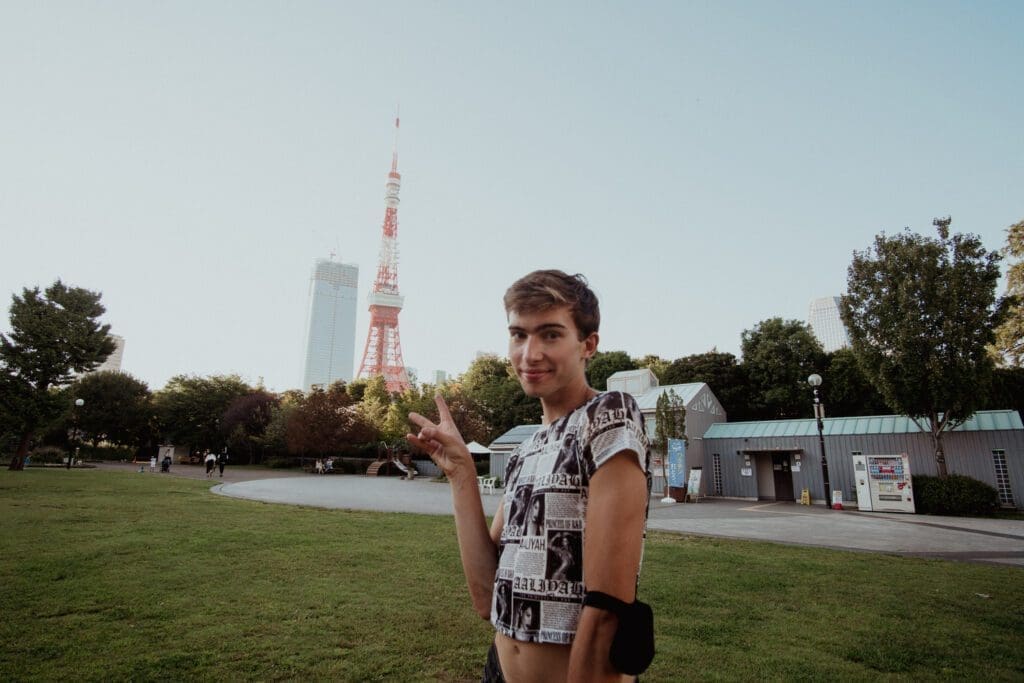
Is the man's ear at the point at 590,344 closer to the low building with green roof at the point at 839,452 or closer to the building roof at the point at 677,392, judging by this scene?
the low building with green roof at the point at 839,452

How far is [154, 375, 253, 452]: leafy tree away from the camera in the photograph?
162 ft

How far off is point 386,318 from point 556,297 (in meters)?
75.9

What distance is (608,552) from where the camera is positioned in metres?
1.28

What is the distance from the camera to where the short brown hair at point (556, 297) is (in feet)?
5.70

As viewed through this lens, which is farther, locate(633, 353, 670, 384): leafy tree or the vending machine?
locate(633, 353, 670, 384): leafy tree

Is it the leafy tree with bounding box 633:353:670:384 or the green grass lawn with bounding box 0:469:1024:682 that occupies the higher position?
the leafy tree with bounding box 633:353:670:384

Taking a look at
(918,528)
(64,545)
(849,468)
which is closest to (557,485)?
(64,545)

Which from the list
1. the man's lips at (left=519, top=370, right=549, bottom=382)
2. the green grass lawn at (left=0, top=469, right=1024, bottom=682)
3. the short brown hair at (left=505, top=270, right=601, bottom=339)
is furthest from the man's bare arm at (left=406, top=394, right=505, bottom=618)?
the green grass lawn at (left=0, top=469, right=1024, bottom=682)

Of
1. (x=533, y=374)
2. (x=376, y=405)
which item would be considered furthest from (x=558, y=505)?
(x=376, y=405)

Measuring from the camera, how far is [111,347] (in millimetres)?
30234

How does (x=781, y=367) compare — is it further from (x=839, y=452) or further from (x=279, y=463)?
(x=279, y=463)

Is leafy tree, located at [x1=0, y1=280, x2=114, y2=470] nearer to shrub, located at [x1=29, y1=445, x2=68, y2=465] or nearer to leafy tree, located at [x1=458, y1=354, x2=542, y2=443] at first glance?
shrub, located at [x1=29, y1=445, x2=68, y2=465]

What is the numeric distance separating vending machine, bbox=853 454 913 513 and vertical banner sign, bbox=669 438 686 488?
6.36 meters

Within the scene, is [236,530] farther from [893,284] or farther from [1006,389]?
[1006,389]
